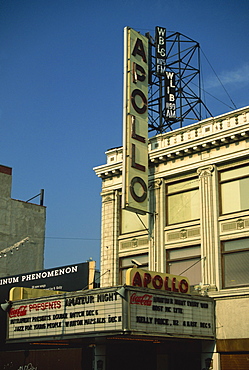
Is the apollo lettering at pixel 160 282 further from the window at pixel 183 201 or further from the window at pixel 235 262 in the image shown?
Answer: the window at pixel 183 201

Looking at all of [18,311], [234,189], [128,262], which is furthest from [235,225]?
[18,311]

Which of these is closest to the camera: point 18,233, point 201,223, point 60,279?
point 201,223

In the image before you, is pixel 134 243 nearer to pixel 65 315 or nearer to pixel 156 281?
pixel 156 281

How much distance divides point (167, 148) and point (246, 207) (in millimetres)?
5747

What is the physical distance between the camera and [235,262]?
90.3ft

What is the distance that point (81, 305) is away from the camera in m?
25.5

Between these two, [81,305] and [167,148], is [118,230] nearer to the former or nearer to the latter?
[167,148]

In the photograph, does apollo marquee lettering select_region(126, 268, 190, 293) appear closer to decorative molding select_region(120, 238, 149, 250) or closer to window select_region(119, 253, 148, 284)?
window select_region(119, 253, 148, 284)

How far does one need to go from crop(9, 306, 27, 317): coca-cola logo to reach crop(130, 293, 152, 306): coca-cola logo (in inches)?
280

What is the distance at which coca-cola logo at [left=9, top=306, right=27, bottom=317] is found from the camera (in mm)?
28395

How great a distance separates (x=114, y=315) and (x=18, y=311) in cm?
708

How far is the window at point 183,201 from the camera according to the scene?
29.9 m

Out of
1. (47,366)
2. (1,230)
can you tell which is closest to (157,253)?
(47,366)

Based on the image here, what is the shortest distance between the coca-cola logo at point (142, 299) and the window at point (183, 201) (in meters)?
6.70
